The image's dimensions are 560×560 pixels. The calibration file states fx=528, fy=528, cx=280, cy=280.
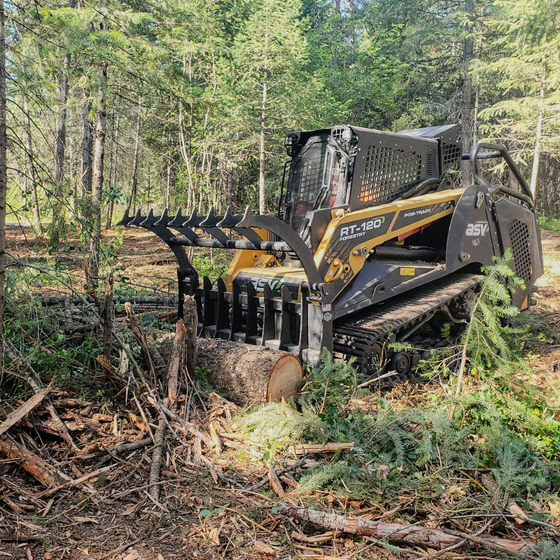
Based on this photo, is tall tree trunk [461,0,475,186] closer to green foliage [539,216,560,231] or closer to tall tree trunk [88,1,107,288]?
green foliage [539,216,560,231]

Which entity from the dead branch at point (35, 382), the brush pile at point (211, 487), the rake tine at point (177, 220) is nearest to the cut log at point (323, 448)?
the brush pile at point (211, 487)

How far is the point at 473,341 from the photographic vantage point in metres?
4.89

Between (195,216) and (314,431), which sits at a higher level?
(195,216)

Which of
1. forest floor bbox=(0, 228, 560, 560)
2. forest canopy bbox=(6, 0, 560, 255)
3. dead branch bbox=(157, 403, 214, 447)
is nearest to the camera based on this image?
forest floor bbox=(0, 228, 560, 560)

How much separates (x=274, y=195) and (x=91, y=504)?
59.2 feet

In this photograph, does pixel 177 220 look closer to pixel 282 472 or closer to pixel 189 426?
pixel 189 426

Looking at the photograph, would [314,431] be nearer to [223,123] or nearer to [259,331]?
[259,331]

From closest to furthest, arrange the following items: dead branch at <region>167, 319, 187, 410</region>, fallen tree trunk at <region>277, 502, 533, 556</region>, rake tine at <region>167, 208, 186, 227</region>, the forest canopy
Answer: fallen tree trunk at <region>277, 502, 533, 556</region> → dead branch at <region>167, 319, 187, 410</region> → rake tine at <region>167, 208, 186, 227</region> → the forest canopy

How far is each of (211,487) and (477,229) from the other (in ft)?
15.9

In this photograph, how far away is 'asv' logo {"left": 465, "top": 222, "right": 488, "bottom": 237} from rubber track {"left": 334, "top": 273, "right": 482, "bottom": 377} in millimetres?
554

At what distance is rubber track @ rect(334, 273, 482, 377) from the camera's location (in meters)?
5.40

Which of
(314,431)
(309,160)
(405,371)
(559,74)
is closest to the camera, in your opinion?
(314,431)

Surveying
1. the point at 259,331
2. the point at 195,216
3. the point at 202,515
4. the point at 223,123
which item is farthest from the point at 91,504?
the point at 223,123

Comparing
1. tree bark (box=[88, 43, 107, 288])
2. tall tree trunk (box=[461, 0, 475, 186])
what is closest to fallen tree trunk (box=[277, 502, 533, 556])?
tree bark (box=[88, 43, 107, 288])
